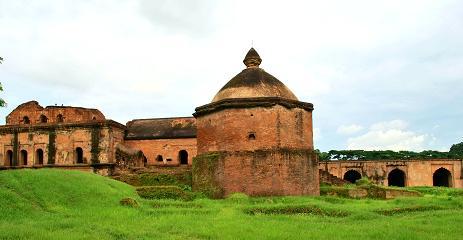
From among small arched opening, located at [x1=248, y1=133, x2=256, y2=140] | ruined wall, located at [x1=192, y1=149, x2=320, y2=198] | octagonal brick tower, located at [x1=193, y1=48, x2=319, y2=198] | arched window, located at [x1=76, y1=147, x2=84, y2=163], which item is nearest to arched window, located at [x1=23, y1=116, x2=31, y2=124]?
arched window, located at [x1=76, y1=147, x2=84, y2=163]

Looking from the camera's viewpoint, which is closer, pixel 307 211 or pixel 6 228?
pixel 6 228

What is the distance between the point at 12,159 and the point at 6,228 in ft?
70.6

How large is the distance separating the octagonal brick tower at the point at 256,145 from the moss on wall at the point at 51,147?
1263 cm

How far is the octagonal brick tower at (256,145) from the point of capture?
1828 cm

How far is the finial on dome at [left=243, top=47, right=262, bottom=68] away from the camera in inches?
859

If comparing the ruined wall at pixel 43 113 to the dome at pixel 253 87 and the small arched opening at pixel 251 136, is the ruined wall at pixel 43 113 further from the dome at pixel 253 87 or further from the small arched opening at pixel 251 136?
the small arched opening at pixel 251 136

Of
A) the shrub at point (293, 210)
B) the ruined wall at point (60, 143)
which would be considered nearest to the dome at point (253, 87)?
the shrub at point (293, 210)

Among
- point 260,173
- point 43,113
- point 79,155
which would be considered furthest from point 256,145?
point 43,113

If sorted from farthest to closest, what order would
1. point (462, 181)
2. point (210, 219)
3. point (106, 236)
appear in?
1. point (462, 181)
2. point (210, 219)
3. point (106, 236)

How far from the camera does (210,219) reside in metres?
12.4

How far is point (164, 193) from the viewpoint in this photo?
1784cm

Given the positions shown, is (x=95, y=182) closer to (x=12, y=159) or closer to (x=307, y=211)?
(x=307, y=211)

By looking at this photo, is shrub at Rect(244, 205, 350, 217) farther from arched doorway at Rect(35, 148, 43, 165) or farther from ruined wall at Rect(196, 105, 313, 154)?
arched doorway at Rect(35, 148, 43, 165)

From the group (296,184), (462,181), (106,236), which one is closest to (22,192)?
(106,236)
